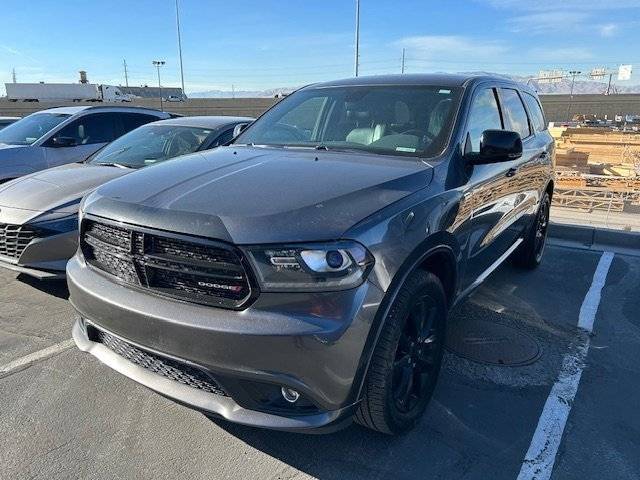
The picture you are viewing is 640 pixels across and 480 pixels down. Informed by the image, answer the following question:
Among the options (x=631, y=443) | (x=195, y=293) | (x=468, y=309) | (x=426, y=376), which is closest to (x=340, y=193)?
(x=195, y=293)

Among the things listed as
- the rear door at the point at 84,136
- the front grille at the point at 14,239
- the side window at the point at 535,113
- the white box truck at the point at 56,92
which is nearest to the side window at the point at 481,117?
the side window at the point at 535,113

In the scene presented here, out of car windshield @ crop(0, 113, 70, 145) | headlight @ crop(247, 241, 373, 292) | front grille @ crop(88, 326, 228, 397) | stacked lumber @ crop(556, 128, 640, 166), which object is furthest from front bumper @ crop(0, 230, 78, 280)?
stacked lumber @ crop(556, 128, 640, 166)

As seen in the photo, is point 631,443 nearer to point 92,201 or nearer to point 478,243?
point 478,243

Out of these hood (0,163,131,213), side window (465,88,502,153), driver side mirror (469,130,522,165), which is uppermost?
side window (465,88,502,153)

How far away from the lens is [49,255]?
4246 millimetres

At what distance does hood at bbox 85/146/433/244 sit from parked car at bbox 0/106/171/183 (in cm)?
516

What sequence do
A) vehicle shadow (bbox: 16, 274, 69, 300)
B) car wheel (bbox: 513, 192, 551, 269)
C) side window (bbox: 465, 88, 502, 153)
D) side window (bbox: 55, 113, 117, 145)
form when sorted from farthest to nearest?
side window (bbox: 55, 113, 117, 145)
car wheel (bbox: 513, 192, 551, 269)
vehicle shadow (bbox: 16, 274, 69, 300)
side window (bbox: 465, 88, 502, 153)

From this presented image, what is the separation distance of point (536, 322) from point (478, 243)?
4.34ft

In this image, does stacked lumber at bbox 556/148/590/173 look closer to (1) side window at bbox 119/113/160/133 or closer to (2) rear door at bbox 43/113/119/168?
(1) side window at bbox 119/113/160/133

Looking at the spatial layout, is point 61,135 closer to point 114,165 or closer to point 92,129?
point 92,129

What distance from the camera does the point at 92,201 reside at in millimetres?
2656

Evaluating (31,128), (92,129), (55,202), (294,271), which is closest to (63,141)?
(92,129)

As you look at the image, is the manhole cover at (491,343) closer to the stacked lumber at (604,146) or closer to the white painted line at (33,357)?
the white painted line at (33,357)

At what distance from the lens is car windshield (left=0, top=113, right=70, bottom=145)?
763 cm
